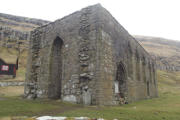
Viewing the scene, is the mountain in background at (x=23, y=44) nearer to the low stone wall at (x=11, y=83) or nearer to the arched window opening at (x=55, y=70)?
the low stone wall at (x=11, y=83)

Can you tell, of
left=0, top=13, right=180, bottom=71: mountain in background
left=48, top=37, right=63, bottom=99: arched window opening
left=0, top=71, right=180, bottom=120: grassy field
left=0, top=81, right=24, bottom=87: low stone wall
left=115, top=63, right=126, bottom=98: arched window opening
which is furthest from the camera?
left=0, top=13, right=180, bottom=71: mountain in background

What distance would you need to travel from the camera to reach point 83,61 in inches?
375

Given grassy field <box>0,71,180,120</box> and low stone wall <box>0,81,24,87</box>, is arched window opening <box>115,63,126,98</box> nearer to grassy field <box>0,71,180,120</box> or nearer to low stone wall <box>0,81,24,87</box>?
grassy field <box>0,71,180,120</box>

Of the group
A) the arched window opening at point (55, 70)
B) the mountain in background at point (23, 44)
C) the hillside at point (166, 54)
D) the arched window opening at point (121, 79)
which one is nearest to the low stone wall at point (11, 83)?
the mountain in background at point (23, 44)

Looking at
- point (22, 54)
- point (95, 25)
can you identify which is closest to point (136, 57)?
point (95, 25)

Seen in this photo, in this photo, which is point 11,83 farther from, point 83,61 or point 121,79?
point 83,61

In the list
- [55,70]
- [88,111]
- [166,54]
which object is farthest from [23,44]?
[166,54]

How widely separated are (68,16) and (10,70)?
86.0 feet

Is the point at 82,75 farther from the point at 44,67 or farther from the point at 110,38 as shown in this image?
the point at 44,67

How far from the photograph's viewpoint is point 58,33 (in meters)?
11.7

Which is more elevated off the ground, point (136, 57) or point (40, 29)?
point (40, 29)

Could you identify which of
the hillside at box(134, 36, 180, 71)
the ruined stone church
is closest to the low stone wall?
the ruined stone church

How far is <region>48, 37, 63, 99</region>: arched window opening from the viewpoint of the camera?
1124 cm

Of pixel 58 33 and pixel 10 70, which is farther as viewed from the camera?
pixel 10 70
